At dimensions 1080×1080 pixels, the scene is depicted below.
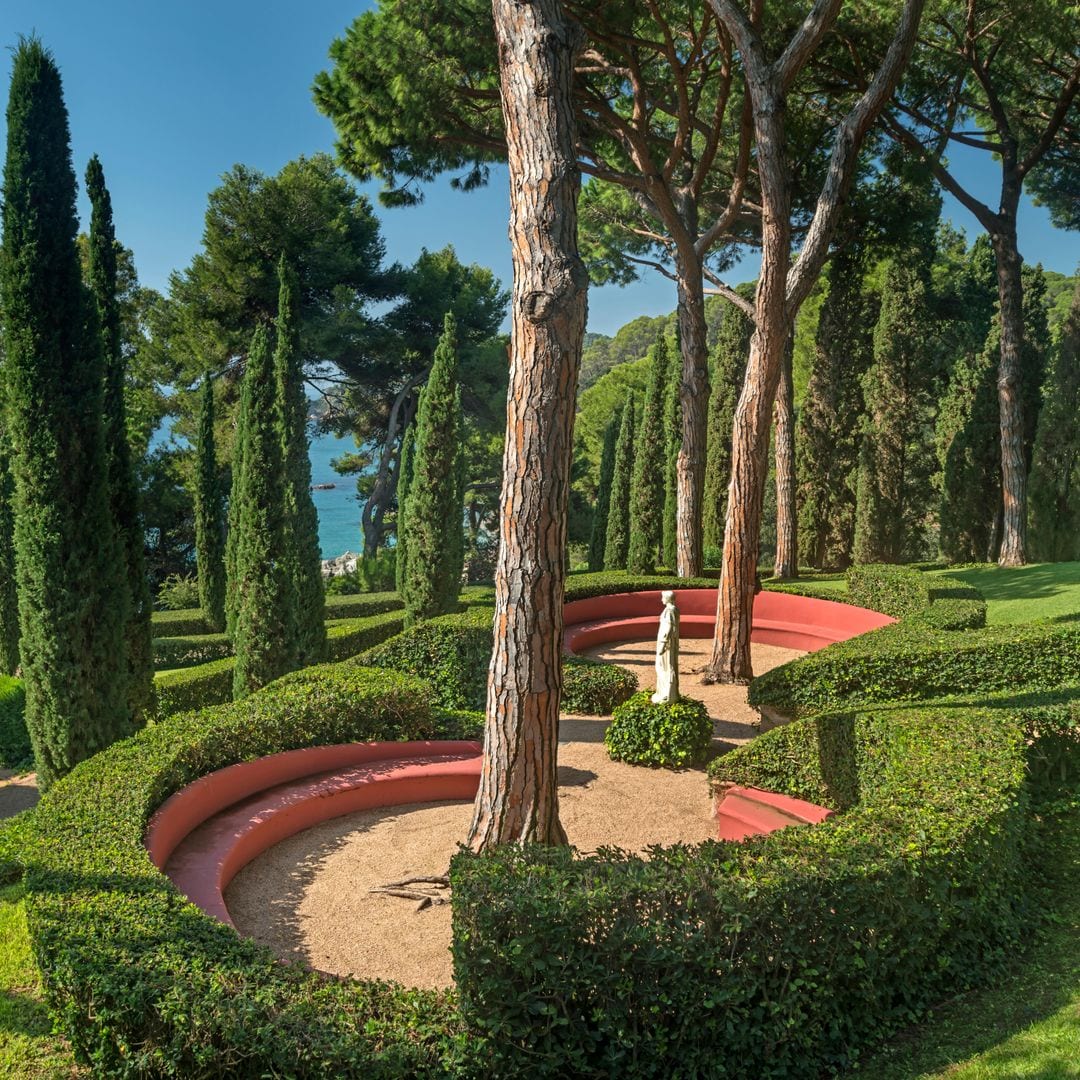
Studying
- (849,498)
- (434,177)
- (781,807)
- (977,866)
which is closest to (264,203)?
(434,177)

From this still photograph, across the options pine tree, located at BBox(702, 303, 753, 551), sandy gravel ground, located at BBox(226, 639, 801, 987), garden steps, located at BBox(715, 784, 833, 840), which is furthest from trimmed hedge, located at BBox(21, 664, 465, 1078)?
pine tree, located at BBox(702, 303, 753, 551)

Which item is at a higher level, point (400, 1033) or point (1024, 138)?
point (1024, 138)

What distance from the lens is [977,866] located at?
5.20 metres

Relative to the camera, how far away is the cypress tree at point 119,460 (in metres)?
10.7

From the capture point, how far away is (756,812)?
780 centimetres

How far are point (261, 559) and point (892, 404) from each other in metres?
17.5

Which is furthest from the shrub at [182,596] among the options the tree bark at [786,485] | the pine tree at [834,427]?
the pine tree at [834,427]

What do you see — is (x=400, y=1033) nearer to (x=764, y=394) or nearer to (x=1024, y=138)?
(x=764, y=394)

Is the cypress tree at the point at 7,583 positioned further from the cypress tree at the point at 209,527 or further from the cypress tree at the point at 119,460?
the cypress tree at the point at 119,460

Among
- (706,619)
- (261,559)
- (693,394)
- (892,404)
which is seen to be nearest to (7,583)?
(261,559)

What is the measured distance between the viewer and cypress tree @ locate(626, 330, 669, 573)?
72.5 feet

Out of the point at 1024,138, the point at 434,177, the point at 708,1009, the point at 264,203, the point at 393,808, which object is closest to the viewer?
the point at 708,1009

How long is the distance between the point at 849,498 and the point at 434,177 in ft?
45.5

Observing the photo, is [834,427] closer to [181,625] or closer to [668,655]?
[668,655]
